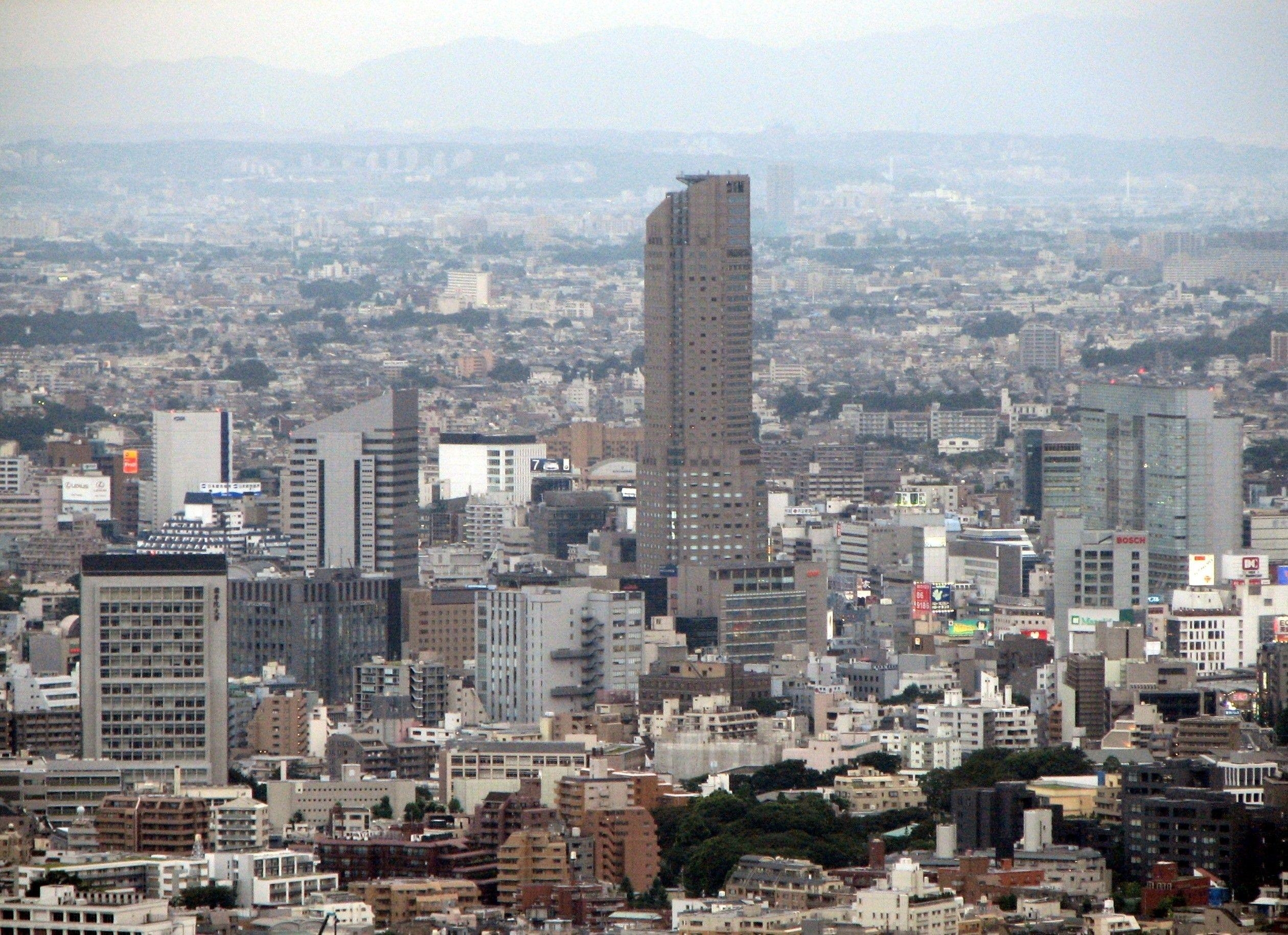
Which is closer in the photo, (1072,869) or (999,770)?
(1072,869)

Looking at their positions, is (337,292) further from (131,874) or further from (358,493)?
(131,874)

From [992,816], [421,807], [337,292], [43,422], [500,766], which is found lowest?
[421,807]

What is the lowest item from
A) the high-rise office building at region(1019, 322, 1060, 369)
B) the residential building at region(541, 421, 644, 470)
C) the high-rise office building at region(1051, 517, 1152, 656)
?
the high-rise office building at region(1051, 517, 1152, 656)

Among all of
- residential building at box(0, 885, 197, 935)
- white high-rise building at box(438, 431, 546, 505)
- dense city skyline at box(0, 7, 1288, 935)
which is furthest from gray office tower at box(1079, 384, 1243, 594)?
residential building at box(0, 885, 197, 935)

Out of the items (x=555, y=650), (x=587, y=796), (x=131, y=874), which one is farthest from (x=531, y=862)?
(x=555, y=650)

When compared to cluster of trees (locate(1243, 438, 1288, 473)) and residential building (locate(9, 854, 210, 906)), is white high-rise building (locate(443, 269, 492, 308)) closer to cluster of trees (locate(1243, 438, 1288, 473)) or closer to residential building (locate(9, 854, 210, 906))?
cluster of trees (locate(1243, 438, 1288, 473))

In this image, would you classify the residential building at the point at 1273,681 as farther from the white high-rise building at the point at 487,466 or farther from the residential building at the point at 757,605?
the white high-rise building at the point at 487,466

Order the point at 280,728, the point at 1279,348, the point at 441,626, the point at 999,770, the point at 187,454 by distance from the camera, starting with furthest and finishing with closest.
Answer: the point at 1279,348, the point at 187,454, the point at 441,626, the point at 280,728, the point at 999,770
